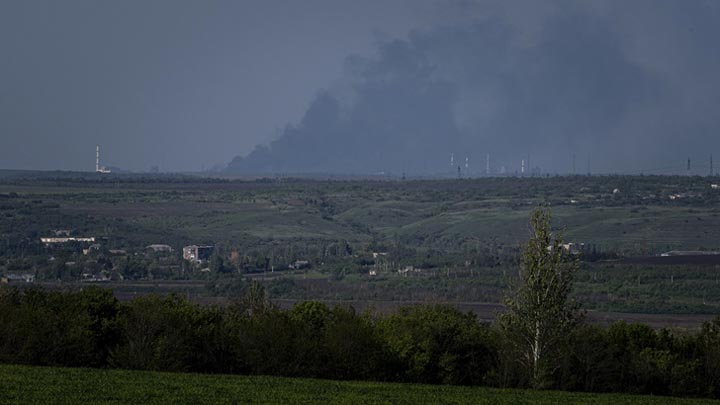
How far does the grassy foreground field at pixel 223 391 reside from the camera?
1460 inches

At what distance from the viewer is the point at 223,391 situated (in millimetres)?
39312

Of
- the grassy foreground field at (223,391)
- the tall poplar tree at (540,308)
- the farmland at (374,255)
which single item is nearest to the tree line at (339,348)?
the tall poplar tree at (540,308)

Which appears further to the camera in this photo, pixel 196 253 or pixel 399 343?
pixel 196 253

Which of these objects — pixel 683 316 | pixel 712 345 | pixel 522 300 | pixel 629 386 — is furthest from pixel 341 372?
pixel 683 316

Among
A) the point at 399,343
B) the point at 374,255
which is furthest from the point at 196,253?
the point at 399,343

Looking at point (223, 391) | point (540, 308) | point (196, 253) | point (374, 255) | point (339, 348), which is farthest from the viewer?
point (374, 255)

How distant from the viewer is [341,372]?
5091 centimetres

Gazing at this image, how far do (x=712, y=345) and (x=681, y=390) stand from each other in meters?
3.62

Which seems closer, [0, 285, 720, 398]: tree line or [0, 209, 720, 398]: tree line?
[0, 209, 720, 398]: tree line

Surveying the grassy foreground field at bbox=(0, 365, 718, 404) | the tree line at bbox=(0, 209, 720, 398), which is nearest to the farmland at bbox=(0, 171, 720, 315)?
the tree line at bbox=(0, 209, 720, 398)

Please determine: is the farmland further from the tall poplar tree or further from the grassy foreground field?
the grassy foreground field

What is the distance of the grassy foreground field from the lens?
122 ft

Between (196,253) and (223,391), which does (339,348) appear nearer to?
(223,391)

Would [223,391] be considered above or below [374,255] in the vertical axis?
above
